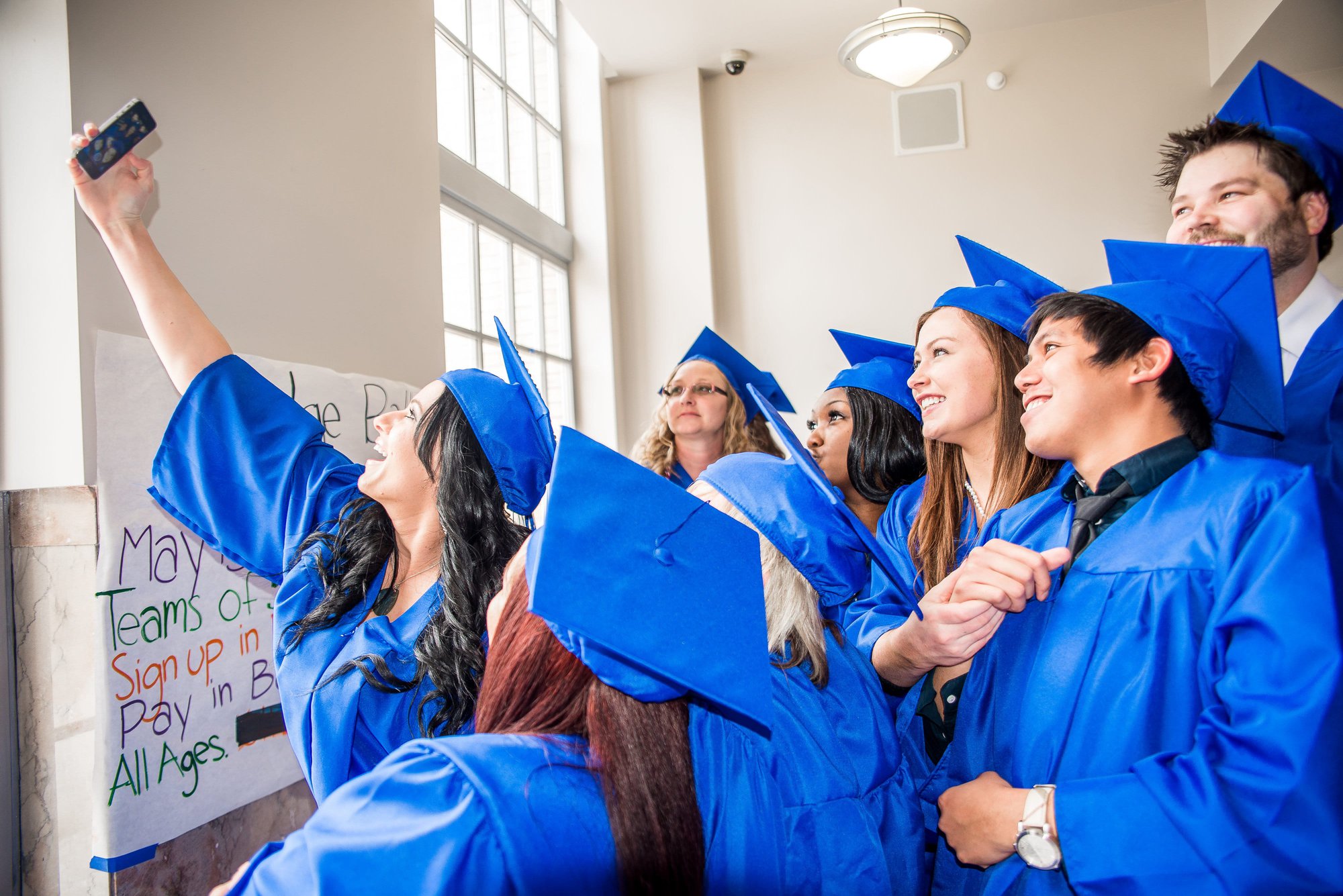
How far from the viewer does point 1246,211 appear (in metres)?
1.60

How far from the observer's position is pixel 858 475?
2189mm

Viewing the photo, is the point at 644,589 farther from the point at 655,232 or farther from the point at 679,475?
the point at 655,232

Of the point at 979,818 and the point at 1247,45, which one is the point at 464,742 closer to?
the point at 979,818

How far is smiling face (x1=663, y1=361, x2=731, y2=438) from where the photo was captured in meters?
2.81

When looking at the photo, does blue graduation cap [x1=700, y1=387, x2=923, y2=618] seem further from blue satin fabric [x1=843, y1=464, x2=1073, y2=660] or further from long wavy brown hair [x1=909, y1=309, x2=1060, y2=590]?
long wavy brown hair [x1=909, y1=309, x2=1060, y2=590]

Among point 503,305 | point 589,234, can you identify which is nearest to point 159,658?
point 503,305

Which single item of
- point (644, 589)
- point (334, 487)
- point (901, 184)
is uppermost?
point (901, 184)

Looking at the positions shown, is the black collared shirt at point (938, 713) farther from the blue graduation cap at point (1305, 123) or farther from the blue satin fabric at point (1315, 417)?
the blue graduation cap at point (1305, 123)

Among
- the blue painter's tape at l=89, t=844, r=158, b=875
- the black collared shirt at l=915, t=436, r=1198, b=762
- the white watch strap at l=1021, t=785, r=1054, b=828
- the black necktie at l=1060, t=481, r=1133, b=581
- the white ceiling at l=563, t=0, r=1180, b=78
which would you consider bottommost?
the blue painter's tape at l=89, t=844, r=158, b=875

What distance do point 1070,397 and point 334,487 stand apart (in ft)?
4.07

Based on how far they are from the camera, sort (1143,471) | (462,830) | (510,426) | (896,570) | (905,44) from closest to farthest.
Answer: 1. (462,830)
2. (1143,471)
3. (896,570)
4. (510,426)
5. (905,44)

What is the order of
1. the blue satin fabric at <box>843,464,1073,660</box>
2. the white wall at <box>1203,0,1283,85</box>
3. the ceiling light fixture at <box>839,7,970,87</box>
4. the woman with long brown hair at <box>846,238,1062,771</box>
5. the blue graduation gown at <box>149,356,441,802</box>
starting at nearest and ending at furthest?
the blue graduation gown at <box>149,356,441,802</box>
the blue satin fabric at <box>843,464,1073,660</box>
the woman with long brown hair at <box>846,238,1062,771</box>
the ceiling light fixture at <box>839,7,970,87</box>
the white wall at <box>1203,0,1283,85</box>

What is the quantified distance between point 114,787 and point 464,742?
3.79 feet

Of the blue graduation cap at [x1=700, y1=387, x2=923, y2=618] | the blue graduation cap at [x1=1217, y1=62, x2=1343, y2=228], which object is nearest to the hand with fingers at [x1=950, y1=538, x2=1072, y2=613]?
the blue graduation cap at [x1=700, y1=387, x2=923, y2=618]
